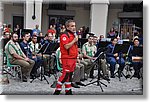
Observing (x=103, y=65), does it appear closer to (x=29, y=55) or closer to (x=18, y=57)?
(x=29, y=55)

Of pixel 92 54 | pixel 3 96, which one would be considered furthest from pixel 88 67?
pixel 3 96

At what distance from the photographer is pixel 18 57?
547 cm

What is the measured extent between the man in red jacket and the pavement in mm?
116

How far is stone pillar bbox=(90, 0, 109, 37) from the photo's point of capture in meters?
5.55

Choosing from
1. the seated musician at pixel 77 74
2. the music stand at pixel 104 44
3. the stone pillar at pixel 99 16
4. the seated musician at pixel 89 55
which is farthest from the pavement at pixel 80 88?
the stone pillar at pixel 99 16

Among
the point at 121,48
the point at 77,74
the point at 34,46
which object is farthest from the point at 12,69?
the point at 121,48

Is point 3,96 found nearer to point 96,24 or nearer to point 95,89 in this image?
point 95,89

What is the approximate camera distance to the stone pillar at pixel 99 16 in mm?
5547

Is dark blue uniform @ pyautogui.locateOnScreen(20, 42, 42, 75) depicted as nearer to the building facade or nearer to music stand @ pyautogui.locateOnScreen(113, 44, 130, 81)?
the building facade

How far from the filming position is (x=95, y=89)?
17.5 ft

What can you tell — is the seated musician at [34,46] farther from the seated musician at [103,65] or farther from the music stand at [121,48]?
the music stand at [121,48]

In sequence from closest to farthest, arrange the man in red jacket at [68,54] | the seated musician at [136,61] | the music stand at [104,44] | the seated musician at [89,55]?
the man in red jacket at [68,54] → the seated musician at [136,61] → the seated musician at [89,55] → the music stand at [104,44]

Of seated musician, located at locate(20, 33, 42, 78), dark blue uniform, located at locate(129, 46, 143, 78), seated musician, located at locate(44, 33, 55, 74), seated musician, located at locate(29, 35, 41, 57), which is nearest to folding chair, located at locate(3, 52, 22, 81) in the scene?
seated musician, located at locate(20, 33, 42, 78)

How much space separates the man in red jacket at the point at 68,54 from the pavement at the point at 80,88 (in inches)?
4.6
